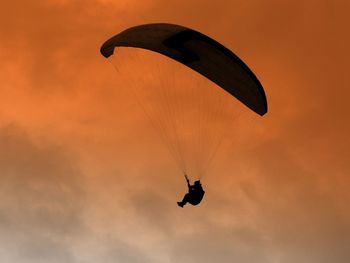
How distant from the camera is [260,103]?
29844 mm

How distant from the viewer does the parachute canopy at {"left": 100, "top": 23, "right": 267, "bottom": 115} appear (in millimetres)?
28125

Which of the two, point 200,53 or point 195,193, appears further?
point 200,53

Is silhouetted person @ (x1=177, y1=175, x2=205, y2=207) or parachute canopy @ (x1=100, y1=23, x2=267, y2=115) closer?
parachute canopy @ (x1=100, y1=23, x2=267, y2=115)

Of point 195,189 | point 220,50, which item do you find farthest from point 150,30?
point 195,189

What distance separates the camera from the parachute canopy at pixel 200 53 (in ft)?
92.3

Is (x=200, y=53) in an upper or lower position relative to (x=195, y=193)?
upper

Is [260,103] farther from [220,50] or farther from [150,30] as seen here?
[150,30]

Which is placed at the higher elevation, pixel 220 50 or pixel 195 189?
pixel 220 50

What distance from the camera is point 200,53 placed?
95.9 ft

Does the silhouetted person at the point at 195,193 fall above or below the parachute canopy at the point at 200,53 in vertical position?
below

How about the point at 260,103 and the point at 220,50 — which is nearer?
the point at 220,50

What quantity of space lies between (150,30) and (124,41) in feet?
4.86

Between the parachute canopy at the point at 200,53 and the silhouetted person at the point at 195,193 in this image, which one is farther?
the silhouetted person at the point at 195,193

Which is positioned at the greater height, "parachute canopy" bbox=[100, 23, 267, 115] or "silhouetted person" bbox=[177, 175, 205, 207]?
"parachute canopy" bbox=[100, 23, 267, 115]
